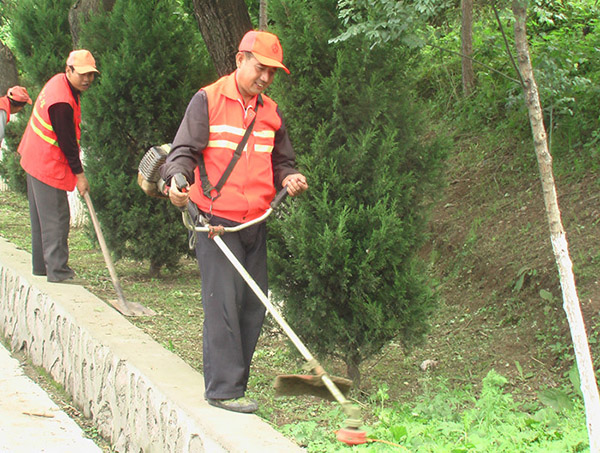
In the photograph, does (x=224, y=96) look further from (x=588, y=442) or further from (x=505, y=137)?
(x=505, y=137)

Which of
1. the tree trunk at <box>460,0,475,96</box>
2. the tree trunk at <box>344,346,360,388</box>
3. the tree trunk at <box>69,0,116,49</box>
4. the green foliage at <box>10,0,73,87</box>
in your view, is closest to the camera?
the tree trunk at <box>344,346,360,388</box>

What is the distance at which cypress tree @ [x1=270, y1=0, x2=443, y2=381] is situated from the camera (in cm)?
446

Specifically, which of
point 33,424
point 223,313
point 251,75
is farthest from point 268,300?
point 33,424

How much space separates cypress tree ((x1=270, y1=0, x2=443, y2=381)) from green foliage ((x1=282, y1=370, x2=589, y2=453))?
475 mm

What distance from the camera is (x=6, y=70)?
1223 centimetres

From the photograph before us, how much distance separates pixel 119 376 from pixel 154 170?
119 centimetres

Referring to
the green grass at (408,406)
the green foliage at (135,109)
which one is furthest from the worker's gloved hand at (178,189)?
the green foliage at (135,109)

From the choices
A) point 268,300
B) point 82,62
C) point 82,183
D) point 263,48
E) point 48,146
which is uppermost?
point 82,62

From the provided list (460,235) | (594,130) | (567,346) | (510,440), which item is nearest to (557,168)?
(594,130)

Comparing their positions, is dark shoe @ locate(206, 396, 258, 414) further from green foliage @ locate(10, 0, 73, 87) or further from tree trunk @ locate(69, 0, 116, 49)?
green foliage @ locate(10, 0, 73, 87)

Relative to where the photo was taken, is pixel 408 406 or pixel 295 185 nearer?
pixel 295 185

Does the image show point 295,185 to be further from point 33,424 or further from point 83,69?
point 83,69

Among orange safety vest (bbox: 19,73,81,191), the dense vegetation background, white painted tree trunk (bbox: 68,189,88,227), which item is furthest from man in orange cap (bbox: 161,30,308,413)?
white painted tree trunk (bbox: 68,189,88,227)

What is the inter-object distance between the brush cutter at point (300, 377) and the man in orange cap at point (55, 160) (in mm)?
2780
